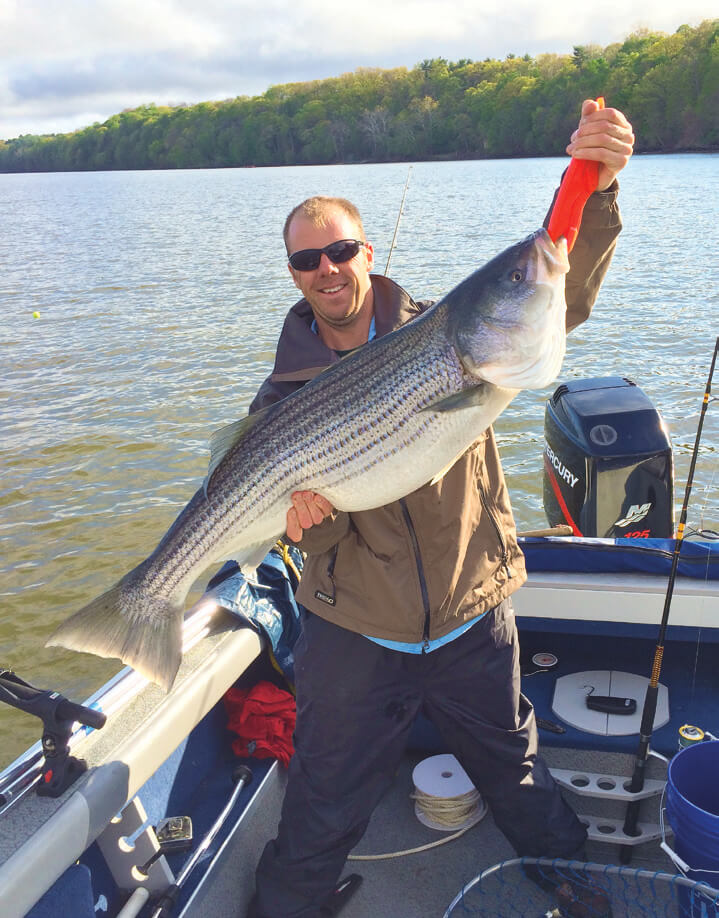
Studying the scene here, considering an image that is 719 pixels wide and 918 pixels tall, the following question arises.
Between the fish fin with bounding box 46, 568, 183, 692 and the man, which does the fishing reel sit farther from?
the man

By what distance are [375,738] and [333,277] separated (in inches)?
70.0

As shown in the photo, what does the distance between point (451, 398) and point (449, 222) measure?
29037 mm

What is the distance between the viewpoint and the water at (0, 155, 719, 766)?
8531 millimetres

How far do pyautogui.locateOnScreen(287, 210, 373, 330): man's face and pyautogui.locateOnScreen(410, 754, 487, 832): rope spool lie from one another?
2266mm

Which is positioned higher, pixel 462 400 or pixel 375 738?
pixel 462 400

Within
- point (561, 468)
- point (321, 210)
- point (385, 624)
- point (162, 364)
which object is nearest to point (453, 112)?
point (162, 364)

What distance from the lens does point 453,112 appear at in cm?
8031

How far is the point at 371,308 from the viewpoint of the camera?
10.2 feet

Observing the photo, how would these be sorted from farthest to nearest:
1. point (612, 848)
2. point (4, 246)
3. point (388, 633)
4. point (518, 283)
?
point (4, 246) < point (612, 848) < point (388, 633) < point (518, 283)

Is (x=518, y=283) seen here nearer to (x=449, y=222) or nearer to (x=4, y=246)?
(x=449, y=222)

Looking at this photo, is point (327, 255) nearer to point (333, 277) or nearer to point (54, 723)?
point (333, 277)

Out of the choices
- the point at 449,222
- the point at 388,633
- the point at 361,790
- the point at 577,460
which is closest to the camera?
the point at 388,633

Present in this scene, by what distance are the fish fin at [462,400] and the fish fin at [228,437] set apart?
0.64m

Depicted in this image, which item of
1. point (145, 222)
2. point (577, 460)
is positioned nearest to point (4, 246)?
point (145, 222)
